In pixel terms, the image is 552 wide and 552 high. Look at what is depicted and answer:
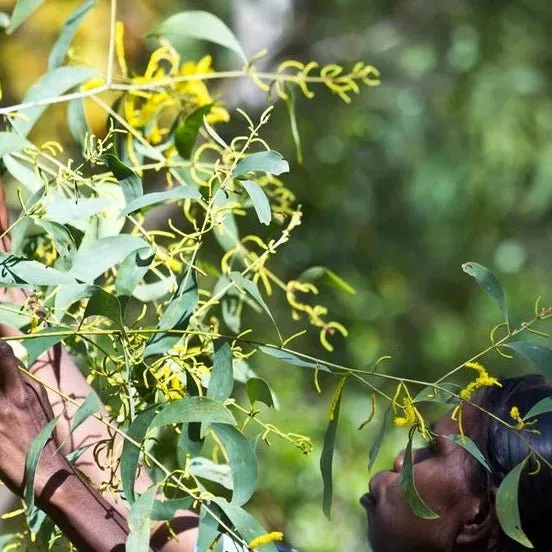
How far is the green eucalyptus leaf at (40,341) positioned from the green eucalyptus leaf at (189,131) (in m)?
0.28

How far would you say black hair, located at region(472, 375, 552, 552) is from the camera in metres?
1.14

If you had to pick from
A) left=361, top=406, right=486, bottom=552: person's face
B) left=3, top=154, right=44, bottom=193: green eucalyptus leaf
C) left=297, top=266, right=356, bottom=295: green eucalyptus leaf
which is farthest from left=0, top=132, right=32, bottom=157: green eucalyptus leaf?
left=361, top=406, right=486, bottom=552: person's face

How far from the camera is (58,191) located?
3.89 feet

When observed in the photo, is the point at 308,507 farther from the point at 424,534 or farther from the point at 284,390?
the point at 424,534

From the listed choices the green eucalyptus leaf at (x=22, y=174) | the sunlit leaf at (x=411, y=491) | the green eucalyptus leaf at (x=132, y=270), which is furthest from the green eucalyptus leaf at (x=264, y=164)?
the green eucalyptus leaf at (x=22, y=174)

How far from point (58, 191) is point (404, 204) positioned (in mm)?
4041

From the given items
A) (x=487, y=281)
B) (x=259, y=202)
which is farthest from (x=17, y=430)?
(x=487, y=281)

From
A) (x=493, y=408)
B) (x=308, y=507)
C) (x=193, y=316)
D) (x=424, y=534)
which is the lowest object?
(x=308, y=507)

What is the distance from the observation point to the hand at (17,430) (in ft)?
3.34

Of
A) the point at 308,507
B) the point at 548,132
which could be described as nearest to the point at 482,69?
the point at 548,132

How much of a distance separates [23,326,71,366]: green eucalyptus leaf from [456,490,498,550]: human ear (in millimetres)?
416

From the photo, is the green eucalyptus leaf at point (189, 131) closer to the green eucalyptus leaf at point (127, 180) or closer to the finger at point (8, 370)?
the green eucalyptus leaf at point (127, 180)

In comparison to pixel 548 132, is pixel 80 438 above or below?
above

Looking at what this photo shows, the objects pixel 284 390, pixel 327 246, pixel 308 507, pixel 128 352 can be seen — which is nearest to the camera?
pixel 128 352
